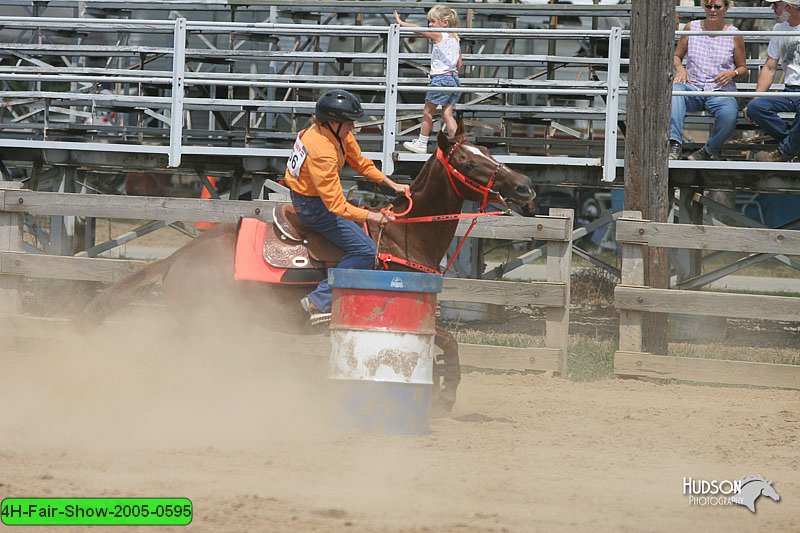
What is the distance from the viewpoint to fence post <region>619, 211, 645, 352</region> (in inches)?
382

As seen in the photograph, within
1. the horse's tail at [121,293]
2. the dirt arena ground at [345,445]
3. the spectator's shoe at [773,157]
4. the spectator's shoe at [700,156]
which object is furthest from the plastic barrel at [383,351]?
the spectator's shoe at [773,157]

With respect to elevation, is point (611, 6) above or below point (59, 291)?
above

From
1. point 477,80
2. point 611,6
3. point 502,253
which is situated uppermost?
point 611,6

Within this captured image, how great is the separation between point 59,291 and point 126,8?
5696 mm

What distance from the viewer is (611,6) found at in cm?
1539

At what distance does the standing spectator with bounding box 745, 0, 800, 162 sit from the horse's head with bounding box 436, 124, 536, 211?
4349mm

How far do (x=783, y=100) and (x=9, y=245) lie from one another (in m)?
7.99

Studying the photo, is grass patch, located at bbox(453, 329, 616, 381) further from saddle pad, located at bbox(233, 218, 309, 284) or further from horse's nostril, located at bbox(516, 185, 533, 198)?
saddle pad, located at bbox(233, 218, 309, 284)

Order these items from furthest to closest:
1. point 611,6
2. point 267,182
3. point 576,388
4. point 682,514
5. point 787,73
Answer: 1. point 611,6
2. point 267,182
3. point 787,73
4. point 576,388
5. point 682,514

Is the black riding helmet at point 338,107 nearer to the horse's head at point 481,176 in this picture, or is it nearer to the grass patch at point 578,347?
the horse's head at point 481,176

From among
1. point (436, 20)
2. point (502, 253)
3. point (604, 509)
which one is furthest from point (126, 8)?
point (604, 509)

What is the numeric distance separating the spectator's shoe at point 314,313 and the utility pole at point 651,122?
12.5 ft

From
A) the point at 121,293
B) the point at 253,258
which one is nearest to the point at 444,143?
the point at 253,258

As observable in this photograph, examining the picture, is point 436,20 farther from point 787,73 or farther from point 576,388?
point 576,388
